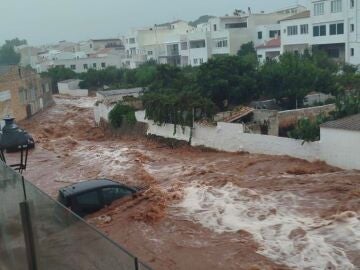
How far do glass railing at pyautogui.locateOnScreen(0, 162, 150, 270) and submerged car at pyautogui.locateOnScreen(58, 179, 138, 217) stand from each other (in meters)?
5.42

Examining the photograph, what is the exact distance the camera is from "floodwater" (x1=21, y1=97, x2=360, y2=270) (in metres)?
10.7

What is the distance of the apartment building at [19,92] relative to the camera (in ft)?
118

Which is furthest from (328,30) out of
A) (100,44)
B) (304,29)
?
(100,44)

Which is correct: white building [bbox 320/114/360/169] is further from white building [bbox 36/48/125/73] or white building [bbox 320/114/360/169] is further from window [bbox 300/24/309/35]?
white building [bbox 36/48/125/73]

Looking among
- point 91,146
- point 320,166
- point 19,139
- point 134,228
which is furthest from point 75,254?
point 91,146

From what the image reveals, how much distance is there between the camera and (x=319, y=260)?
10.2m

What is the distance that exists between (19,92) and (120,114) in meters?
12.7

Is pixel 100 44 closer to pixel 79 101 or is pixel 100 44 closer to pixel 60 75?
pixel 60 75

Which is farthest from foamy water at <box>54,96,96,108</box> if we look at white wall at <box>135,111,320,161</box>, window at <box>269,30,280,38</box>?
window at <box>269,30,280,38</box>

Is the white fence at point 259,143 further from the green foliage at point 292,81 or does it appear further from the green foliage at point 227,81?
the green foliage at point 292,81

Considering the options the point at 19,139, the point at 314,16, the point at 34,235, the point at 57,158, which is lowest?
the point at 57,158

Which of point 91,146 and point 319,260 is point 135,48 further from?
point 319,260

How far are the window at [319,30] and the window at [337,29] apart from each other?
1.02 metres

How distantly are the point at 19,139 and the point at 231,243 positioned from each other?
255 inches
